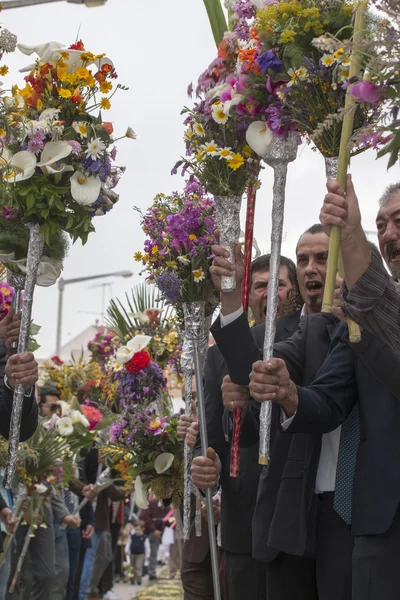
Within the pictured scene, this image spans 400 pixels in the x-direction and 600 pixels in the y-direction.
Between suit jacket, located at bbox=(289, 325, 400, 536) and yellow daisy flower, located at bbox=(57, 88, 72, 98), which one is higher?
yellow daisy flower, located at bbox=(57, 88, 72, 98)

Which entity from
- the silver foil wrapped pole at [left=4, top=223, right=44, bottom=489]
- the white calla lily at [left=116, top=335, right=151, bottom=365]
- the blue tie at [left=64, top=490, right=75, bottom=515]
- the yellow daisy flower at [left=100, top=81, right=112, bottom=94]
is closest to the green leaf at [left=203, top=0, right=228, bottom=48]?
the yellow daisy flower at [left=100, top=81, right=112, bottom=94]

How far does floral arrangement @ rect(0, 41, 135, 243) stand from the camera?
5.64 meters

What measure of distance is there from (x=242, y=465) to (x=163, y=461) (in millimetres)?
1813

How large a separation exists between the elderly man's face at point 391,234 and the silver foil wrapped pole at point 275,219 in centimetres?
52

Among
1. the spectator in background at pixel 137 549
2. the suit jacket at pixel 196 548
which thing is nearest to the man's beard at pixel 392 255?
the suit jacket at pixel 196 548

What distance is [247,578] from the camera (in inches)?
222

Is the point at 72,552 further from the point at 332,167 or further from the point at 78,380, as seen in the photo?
the point at 332,167

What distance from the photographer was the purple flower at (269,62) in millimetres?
4430

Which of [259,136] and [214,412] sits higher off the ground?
[259,136]

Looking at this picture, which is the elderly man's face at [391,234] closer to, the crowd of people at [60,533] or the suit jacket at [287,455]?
the suit jacket at [287,455]

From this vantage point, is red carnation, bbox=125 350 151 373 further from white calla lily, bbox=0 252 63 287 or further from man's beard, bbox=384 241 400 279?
man's beard, bbox=384 241 400 279

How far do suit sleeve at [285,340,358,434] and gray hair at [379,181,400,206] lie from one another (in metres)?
0.75

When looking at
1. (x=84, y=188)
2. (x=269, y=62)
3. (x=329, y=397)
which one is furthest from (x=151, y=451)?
(x=269, y=62)

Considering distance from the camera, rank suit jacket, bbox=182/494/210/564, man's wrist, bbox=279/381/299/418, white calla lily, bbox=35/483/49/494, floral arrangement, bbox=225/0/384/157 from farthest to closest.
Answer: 1. white calla lily, bbox=35/483/49/494
2. suit jacket, bbox=182/494/210/564
3. man's wrist, bbox=279/381/299/418
4. floral arrangement, bbox=225/0/384/157
